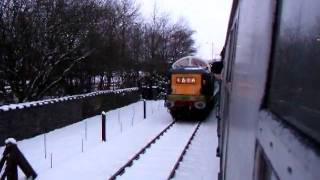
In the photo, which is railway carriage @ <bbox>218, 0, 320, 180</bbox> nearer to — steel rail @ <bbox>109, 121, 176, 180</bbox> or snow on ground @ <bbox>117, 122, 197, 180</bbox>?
steel rail @ <bbox>109, 121, 176, 180</bbox>

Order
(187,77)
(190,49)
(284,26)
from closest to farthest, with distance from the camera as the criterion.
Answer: (284,26)
(187,77)
(190,49)

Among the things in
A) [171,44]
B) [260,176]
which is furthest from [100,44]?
[171,44]

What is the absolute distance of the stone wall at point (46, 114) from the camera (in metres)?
13.6

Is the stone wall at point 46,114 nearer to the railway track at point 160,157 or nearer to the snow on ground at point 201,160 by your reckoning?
the railway track at point 160,157

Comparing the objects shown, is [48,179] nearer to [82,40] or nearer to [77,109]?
[77,109]

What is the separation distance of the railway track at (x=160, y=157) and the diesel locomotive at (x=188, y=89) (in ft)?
8.20

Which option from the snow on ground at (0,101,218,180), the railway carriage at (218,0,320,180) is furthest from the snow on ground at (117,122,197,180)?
the railway carriage at (218,0,320,180)

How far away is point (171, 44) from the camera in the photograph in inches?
2314

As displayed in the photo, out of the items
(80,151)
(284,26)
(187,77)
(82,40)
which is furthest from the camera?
(82,40)

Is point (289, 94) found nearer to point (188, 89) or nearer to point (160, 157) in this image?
point (160, 157)

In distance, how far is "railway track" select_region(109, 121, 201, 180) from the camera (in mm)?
11048

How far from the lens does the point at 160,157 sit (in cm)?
1323

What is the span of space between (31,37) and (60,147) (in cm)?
689

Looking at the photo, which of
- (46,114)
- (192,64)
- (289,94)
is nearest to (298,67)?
(289,94)
